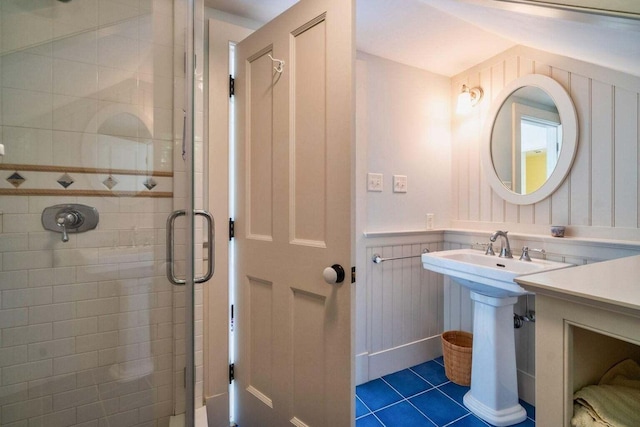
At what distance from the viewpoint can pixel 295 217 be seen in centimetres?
122

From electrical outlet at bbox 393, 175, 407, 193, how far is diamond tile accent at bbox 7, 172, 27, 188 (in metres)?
1.92

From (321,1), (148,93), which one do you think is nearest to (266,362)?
(148,93)

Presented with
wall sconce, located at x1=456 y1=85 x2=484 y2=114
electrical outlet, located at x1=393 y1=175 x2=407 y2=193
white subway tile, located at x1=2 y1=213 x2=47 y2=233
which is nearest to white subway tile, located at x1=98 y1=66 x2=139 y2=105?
white subway tile, located at x1=2 y1=213 x2=47 y2=233

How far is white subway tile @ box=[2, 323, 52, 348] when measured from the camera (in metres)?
1.09

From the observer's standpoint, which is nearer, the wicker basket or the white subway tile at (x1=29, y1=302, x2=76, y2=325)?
the white subway tile at (x1=29, y1=302, x2=76, y2=325)

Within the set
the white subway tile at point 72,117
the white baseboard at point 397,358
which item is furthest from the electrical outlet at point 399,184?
the white subway tile at point 72,117

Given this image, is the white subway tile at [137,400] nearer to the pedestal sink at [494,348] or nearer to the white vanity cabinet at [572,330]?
the white vanity cabinet at [572,330]

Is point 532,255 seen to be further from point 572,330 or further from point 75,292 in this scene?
point 75,292

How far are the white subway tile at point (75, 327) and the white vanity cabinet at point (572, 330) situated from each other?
1609mm

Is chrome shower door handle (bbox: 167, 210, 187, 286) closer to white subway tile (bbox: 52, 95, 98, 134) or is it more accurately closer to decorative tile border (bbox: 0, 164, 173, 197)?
decorative tile border (bbox: 0, 164, 173, 197)

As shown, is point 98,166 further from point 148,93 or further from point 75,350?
point 75,350

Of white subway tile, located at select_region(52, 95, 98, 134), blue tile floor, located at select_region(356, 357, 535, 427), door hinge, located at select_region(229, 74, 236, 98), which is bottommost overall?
blue tile floor, located at select_region(356, 357, 535, 427)

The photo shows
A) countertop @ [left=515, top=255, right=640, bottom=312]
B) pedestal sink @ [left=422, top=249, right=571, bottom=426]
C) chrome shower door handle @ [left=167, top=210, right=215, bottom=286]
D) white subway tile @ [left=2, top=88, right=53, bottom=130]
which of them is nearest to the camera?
countertop @ [left=515, top=255, right=640, bottom=312]

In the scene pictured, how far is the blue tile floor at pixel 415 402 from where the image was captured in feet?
5.05
